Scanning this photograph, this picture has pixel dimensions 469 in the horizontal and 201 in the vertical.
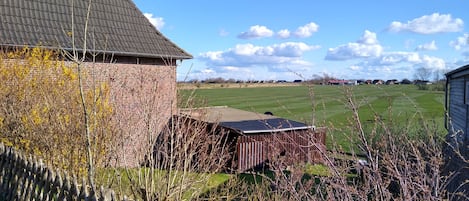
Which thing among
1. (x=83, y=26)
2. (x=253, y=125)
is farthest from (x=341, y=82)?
(x=253, y=125)

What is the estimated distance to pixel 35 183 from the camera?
5125mm

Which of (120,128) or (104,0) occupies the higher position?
(104,0)

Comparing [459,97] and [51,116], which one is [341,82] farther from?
[459,97]

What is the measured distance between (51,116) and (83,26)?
10042mm

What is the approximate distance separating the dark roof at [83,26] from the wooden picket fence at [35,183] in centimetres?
714

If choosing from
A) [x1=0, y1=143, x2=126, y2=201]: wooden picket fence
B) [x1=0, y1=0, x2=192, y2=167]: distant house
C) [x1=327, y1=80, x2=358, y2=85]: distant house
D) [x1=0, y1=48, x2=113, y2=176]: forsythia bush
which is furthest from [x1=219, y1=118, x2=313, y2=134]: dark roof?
[x1=327, y1=80, x2=358, y2=85]: distant house

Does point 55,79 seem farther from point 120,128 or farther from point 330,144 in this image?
point 330,144

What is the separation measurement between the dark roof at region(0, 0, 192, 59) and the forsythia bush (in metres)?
3.47

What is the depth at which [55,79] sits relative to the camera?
31.4 feet

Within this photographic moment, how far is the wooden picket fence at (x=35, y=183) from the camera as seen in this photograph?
4004 millimetres

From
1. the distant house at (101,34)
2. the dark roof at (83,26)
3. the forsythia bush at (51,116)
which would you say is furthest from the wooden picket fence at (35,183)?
the dark roof at (83,26)

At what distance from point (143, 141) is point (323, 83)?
3204mm

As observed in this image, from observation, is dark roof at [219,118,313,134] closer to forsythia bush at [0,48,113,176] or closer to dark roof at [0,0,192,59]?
dark roof at [0,0,192,59]

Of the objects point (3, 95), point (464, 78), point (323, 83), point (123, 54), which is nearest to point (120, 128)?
point (3, 95)
